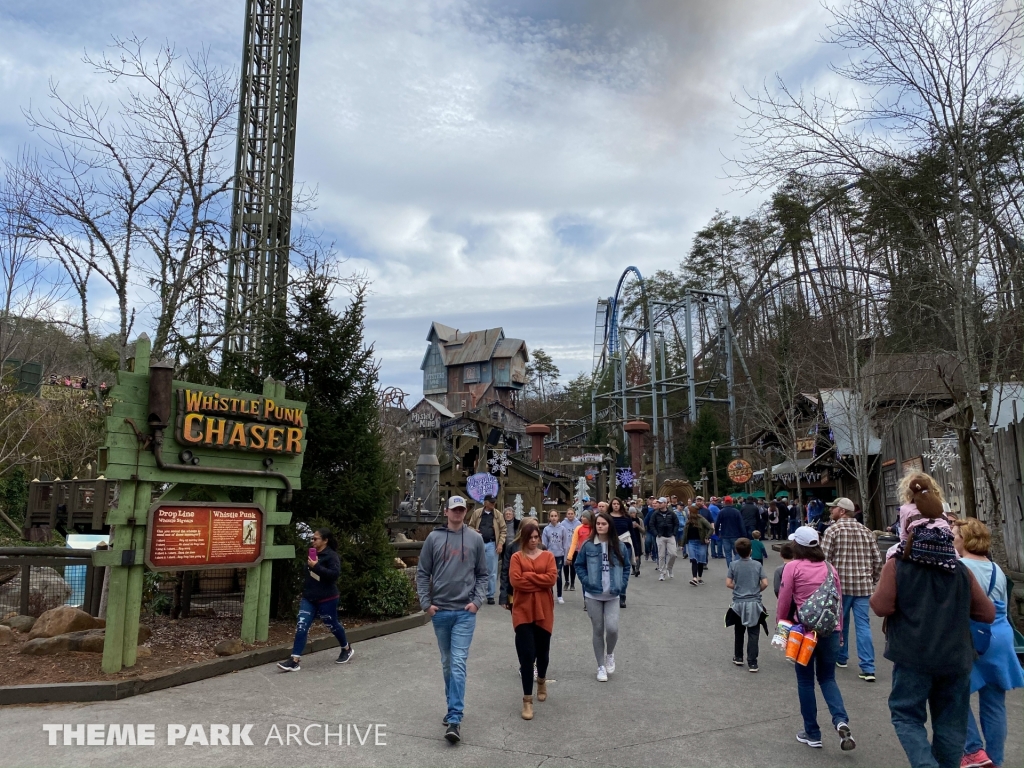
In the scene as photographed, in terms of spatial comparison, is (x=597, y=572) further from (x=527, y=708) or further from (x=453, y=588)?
(x=453, y=588)

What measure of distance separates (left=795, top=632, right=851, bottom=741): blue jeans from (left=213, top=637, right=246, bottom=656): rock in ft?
19.2

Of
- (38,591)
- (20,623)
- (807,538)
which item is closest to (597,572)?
(807,538)

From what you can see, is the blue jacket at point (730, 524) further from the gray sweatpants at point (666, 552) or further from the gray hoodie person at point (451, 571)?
the gray hoodie person at point (451, 571)

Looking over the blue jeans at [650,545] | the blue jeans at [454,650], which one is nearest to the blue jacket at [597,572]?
the blue jeans at [454,650]

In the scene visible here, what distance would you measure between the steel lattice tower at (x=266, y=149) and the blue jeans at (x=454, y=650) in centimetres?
955

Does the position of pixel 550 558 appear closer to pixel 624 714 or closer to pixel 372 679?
pixel 624 714

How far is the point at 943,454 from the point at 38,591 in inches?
671

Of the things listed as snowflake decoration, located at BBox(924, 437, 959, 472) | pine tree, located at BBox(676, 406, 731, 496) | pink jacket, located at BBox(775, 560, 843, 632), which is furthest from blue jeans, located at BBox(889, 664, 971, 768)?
pine tree, located at BBox(676, 406, 731, 496)

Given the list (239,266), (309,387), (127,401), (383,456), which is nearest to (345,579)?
(383,456)

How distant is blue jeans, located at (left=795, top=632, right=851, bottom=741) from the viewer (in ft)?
17.7

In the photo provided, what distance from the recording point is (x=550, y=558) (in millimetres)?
6730

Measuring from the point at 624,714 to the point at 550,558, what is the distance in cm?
141

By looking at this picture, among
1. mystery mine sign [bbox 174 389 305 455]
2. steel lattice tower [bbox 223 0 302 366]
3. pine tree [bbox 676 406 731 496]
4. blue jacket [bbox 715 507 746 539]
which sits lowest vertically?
blue jacket [bbox 715 507 746 539]

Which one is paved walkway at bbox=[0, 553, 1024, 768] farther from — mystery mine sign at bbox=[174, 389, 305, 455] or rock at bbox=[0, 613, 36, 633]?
rock at bbox=[0, 613, 36, 633]
